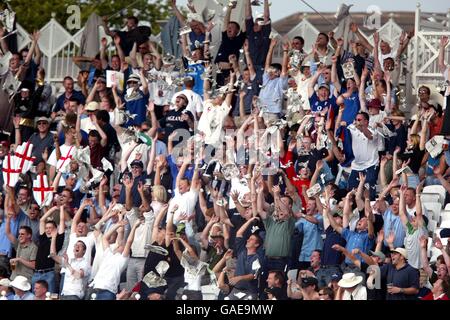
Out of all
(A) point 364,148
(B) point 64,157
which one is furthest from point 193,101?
(A) point 364,148

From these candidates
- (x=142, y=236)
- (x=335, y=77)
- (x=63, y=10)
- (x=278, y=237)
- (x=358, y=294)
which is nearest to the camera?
(x=358, y=294)

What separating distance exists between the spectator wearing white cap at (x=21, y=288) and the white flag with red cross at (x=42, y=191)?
5.76 ft

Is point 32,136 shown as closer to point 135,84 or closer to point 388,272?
point 135,84

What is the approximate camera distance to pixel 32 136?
87.8 ft

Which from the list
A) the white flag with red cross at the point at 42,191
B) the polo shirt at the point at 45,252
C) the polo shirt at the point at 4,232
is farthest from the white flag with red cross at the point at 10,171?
the polo shirt at the point at 45,252

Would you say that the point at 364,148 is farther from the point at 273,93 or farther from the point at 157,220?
the point at 157,220

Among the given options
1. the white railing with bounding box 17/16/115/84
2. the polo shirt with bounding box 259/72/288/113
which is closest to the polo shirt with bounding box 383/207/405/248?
the polo shirt with bounding box 259/72/288/113

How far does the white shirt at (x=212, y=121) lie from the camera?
2544cm

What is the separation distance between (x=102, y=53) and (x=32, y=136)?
211 centimetres

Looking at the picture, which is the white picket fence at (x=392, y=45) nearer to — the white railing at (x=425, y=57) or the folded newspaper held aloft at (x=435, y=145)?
the white railing at (x=425, y=57)

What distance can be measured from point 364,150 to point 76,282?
13.0ft

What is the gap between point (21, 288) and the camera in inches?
930

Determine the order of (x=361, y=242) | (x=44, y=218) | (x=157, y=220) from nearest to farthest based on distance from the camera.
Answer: (x=361, y=242)
(x=157, y=220)
(x=44, y=218)

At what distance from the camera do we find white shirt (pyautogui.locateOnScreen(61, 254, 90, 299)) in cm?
2359
